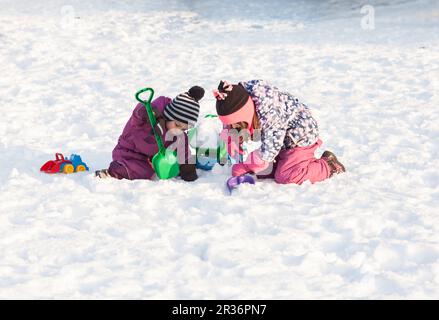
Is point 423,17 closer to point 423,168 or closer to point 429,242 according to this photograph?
point 423,168

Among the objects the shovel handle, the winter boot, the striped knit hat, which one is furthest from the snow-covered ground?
the striped knit hat

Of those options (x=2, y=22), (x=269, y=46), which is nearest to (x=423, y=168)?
(x=269, y=46)

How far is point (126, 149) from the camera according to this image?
3.96 m

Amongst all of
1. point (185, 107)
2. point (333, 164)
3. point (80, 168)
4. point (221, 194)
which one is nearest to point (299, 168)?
point (333, 164)

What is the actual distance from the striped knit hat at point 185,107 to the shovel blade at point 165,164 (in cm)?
28

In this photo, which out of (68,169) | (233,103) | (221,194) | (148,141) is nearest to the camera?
(233,103)

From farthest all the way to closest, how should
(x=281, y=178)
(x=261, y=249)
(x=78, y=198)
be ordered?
1. (x=281, y=178)
2. (x=78, y=198)
3. (x=261, y=249)

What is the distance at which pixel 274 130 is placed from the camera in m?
3.67

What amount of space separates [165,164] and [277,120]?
84 cm

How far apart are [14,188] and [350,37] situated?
22.8ft

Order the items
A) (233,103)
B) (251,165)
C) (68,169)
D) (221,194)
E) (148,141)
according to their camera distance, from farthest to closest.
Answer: (68,169), (148,141), (251,165), (221,194), (233,103)

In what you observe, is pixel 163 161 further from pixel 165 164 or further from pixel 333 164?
pixel 333 164

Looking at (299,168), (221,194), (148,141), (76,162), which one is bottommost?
(221,194)

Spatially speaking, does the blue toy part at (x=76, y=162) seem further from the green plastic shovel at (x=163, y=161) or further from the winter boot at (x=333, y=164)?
the winter boot at (x=333, y=164)
